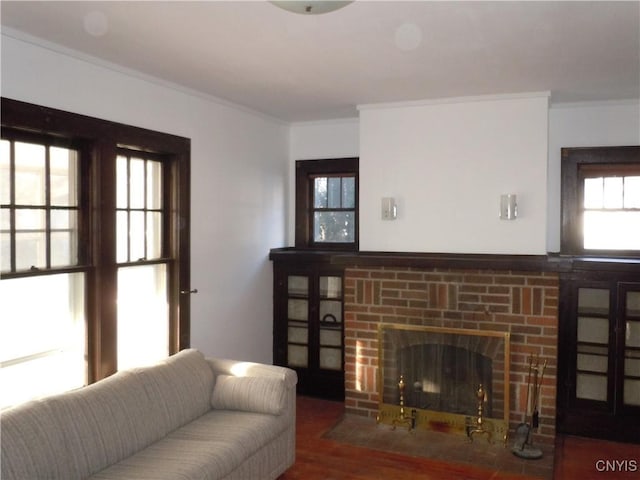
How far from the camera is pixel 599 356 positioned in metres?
4.27

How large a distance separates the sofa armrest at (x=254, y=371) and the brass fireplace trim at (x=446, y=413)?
3.93 ft

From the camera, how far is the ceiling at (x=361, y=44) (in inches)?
103

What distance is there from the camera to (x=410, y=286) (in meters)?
4.52

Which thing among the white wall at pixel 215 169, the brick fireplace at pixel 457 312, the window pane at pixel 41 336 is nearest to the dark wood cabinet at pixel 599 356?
the brick fireplace at pixel 457 312

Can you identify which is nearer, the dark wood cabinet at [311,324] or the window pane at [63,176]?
the window pane at [63,176]

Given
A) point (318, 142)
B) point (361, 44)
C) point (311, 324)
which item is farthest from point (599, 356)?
point (318, 142)

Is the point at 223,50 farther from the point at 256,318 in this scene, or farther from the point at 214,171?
the point at 256,318

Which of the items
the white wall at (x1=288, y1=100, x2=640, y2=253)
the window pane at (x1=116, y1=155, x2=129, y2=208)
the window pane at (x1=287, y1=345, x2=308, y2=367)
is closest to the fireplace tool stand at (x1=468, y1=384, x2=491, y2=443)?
the white wall at (x1=288, y1=100, x2=640, y2=253)

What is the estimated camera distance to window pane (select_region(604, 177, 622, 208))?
14.9 ft

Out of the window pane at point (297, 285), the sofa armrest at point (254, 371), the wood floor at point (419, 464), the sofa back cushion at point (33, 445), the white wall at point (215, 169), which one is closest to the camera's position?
the sofa back cushion at point (33, 445)

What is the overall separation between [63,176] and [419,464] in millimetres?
2923

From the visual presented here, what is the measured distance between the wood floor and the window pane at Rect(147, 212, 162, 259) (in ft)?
5.69

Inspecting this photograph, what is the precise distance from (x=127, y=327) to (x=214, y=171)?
1.41 m

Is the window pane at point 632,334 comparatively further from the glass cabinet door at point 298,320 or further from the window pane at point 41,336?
the window pane at point 41,336
